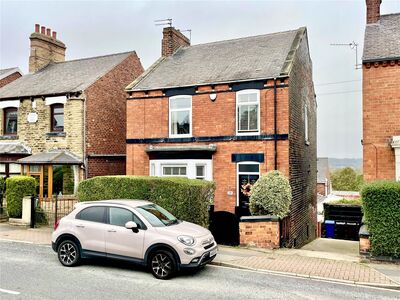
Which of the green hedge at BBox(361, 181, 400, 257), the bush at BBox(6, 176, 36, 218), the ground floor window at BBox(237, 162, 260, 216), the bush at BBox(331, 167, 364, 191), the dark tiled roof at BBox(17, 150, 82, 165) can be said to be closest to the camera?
the green hedge at BBox(361, 181, 400, 257)

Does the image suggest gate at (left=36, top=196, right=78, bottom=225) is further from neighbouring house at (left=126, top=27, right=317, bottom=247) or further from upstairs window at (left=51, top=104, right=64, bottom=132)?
upstairs window at (left=51, top=104, right=64, bottom=132)

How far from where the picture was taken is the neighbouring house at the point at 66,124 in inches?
743

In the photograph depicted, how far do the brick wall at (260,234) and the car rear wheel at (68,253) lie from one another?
5.20 meters

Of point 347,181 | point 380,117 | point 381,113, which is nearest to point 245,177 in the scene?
point 380,117

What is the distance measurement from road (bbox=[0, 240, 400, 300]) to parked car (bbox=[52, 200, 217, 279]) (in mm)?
375

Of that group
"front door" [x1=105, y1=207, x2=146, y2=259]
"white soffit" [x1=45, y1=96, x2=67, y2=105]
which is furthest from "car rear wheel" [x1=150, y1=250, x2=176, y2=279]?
"white soffit" [x1=45, y1=96, x2=67, y2=105]

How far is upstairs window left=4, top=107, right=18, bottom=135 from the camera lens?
834 inches

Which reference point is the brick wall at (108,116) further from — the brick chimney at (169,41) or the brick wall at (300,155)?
the brick wall at (300,155)

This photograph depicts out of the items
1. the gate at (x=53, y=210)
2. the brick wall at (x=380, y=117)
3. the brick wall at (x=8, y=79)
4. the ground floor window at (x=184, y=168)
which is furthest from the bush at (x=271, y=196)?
the brick wall at (x=8, y=79)

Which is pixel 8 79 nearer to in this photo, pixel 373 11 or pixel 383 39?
pixel 373 11

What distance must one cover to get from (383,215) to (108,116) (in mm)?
16022

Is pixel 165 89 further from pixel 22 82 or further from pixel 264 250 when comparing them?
pixel 22 82

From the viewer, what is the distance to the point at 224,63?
17547 millimetres

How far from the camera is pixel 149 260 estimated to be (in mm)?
8133
